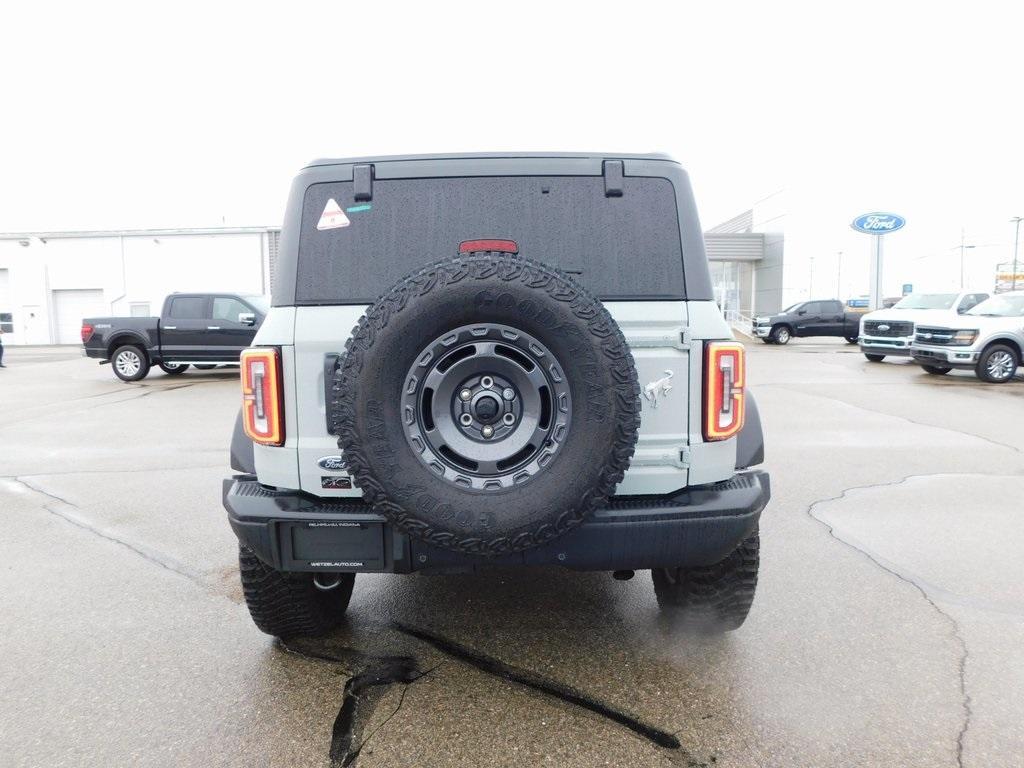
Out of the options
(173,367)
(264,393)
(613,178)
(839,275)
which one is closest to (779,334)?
(173,367)

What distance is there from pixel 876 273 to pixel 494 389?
3303cm

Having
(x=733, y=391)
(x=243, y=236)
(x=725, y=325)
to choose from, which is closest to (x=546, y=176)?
(x=725, y=325)

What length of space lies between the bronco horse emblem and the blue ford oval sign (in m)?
33.8

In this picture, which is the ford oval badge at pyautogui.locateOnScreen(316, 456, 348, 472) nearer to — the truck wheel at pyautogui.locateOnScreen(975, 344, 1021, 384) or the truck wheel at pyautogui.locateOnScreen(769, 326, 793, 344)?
the truck wheel at pyautogui.locateOnScreen(975, 344, 1021, 384)

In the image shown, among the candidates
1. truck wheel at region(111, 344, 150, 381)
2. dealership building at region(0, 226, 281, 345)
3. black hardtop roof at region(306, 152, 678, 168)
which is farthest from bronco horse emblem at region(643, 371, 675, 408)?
dealership building at region(0, 226, 281, 345)

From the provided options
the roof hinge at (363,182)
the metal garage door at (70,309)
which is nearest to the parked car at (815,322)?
the roof hinge at (363,182)

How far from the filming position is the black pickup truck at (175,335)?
15.7 m

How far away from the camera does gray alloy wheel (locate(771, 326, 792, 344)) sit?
26562 millimetres

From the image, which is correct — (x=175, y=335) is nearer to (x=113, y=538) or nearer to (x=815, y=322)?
(x=113, y=538)

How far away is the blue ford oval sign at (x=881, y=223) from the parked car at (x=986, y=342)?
19560 mm

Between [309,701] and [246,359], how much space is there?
132cm

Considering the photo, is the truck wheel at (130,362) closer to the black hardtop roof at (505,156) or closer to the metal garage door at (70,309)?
the black hardtop roof at (505,156)

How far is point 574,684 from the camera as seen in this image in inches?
115

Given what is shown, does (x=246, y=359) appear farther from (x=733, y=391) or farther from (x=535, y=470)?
(x=733, y=391)
